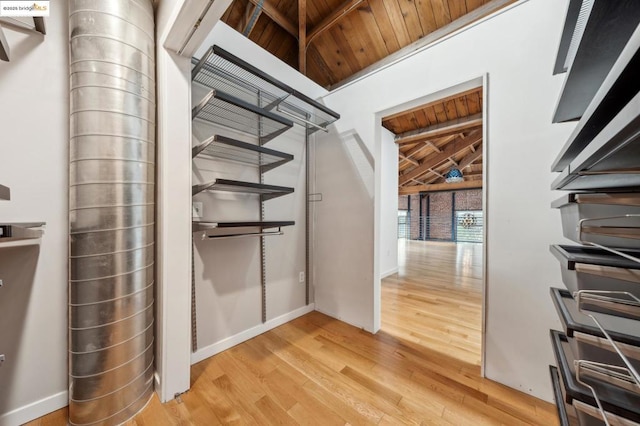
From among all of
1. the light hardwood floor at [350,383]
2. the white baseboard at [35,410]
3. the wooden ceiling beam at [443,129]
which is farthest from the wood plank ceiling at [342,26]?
the white baseboard at [35,410]

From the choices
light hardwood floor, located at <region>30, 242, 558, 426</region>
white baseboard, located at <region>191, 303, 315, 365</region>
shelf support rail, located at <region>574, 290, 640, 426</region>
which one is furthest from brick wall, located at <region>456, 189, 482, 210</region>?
shelf support rail, located at <region>574, 290, 640, 426</region>

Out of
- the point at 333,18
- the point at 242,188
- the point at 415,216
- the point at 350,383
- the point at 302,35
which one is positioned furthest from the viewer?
the point at 415,216

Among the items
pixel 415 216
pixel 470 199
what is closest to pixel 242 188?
pixel 415 216

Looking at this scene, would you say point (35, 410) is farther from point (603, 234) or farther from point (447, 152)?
point (447, 152)

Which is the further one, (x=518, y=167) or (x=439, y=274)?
(x=439, y=274)

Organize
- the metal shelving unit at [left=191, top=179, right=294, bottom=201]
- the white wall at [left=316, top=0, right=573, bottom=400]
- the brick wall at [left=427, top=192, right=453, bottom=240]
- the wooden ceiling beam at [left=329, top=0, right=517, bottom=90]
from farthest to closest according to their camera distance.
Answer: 1. the brick wall at [left=427, top=192, right=453, bottom=240]
2. the wooden ceiling beam at [left=329, top=0, right=517, bottom=90]
3. the metal shelving unit at [left=191, top=179, right=294, bottom=201]
4. the white wall at [left=316, top=0, right=573, bottom=400]

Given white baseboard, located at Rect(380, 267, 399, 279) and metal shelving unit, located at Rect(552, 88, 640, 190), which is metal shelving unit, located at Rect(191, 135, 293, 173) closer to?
metal shelving unit, located at Rect(552, 88, 640, 190)

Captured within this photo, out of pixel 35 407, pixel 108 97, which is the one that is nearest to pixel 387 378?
Answer: pixel 35 407

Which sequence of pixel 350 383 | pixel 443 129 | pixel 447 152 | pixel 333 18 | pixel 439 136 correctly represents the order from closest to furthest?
pixel 350 383 < pixel 333 18 < pixel 443 129 < pixel 439 136 < pixel 447 152

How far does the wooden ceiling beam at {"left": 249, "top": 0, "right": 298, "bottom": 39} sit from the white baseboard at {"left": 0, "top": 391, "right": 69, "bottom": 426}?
311 cm

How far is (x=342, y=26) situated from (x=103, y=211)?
274cm

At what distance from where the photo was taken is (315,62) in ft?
9.36

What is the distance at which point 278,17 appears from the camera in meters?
2.41

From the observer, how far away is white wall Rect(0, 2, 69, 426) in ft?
3.56
